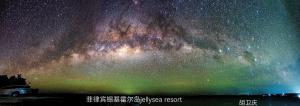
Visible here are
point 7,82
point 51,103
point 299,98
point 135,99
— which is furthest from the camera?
point 299,98

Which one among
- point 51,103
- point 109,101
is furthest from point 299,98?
point 51,103

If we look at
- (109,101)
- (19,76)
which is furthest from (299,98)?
(109,101)

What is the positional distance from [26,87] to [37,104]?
1663 centimetres

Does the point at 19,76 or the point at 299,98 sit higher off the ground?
the point at 19,76

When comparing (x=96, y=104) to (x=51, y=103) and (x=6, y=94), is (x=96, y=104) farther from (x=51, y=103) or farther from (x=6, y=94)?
(x=6, y=94)

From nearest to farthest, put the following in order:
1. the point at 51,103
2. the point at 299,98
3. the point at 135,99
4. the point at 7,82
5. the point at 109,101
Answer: the point at 51,103, the point at 109,101, the point at 135,99, the point at 7,82, the point at 299,98

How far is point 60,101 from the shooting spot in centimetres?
2659

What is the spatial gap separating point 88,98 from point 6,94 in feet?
39.6

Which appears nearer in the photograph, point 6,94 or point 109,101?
point 109,101

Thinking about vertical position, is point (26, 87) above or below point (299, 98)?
above

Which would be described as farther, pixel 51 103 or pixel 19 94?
pixel 19 94

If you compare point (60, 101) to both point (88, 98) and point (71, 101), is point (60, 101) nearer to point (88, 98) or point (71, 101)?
point (71, 101)

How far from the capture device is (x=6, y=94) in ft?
123

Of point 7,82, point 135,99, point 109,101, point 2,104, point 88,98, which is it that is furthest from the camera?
point 7,82
